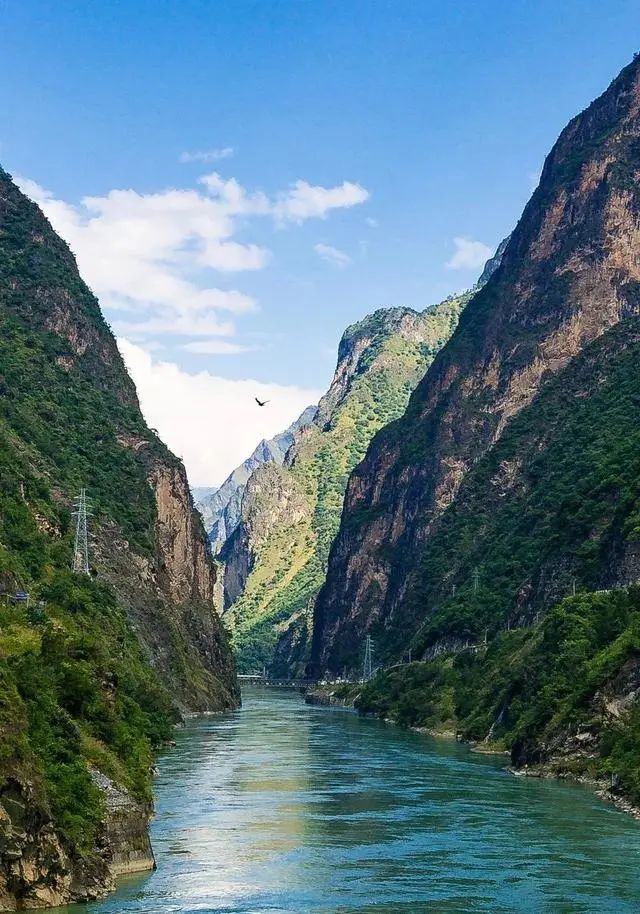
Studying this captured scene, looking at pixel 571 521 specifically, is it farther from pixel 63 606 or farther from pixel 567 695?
pixel 63 606

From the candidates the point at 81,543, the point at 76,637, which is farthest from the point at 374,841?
the point at 81,543

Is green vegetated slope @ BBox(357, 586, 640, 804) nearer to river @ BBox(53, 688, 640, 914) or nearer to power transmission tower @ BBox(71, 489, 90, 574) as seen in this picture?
river @ BBox(53, 688, 640, 914)

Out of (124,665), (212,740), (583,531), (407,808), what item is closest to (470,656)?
(583,531)

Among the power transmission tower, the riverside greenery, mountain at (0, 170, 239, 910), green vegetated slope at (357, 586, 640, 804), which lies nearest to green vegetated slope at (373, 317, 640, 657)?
green vegetated slope at (357, 586, 640, 804)

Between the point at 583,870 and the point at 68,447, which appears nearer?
the point at 583,870

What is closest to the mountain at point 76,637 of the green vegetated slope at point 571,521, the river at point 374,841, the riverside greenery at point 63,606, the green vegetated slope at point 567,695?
the riverside greenery at point 63,606

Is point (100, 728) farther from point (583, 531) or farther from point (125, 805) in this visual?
point (583, 531)

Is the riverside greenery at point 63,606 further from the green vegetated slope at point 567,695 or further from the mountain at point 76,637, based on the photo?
the green vegetated slope at point 567,695

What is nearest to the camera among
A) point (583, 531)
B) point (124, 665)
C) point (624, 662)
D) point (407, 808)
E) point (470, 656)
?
point (407, 808)
